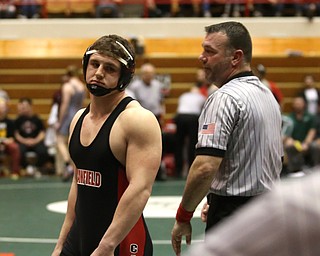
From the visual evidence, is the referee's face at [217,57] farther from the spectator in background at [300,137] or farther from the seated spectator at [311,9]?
the seated spectator at [311,9]

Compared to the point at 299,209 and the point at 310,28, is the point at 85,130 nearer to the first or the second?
the point at 299,209

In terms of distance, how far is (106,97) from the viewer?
145 inches

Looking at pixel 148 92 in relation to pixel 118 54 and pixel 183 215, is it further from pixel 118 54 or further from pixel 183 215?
pixel 118 54

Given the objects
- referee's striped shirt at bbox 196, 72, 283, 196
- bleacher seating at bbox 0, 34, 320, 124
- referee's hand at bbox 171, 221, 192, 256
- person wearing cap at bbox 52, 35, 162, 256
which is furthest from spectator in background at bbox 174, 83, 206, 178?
person wearing cap at bbox 52, 35, 162, 256

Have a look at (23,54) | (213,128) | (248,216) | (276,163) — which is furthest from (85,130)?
(23,54)

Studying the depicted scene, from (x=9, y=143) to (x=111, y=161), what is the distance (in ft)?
36.5

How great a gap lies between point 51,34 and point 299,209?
19052 millimetres

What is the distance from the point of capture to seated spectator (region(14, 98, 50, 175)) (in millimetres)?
14750

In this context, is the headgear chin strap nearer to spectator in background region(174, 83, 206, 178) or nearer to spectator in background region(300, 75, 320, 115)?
spectator in background region(174, 83, 206, 178)

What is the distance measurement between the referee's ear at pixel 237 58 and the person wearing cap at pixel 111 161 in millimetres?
510

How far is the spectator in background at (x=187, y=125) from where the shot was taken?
14.5 meters

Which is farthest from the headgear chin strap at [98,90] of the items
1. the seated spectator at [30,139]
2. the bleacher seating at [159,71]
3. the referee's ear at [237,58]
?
the bleacher seating at [159,71]

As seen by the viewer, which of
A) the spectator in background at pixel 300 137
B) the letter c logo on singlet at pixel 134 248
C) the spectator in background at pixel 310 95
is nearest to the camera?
the letter c logo on singlet at pixel 134 248

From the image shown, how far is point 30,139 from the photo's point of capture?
48.6 ft
